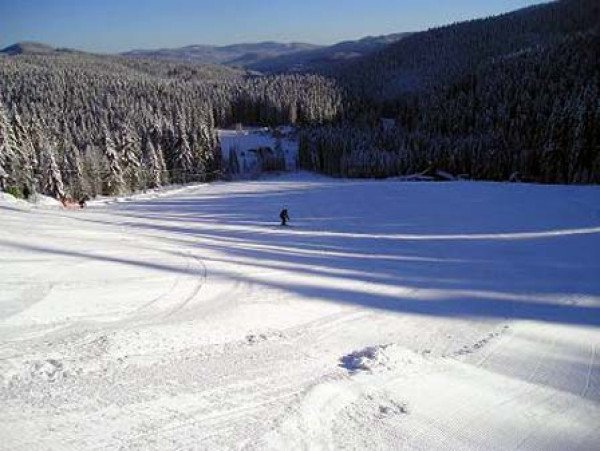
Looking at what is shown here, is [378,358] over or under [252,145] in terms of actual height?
under

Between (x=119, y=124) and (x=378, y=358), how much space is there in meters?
84.5

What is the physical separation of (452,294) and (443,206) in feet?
90.3

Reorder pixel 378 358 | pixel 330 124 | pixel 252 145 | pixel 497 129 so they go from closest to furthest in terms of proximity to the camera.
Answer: pixel 378 358 → pixel 497 129 → pixel 252 145 → pixel 330 124

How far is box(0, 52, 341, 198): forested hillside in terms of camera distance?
60031 millimetres

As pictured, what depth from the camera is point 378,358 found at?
10.4m

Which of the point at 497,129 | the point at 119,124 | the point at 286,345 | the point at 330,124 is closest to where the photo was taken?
the point at 286,345

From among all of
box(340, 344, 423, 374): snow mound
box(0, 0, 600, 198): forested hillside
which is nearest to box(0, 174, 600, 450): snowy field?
box(340, 344, 423, 374): snow mound

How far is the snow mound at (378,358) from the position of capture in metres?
10.1

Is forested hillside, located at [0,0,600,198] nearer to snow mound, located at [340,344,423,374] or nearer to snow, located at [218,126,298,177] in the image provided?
snow, located at [218,126,298,177]

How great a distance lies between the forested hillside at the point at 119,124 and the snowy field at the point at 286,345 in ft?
131

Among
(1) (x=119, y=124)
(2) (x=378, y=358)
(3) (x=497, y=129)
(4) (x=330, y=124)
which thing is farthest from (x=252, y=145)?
(2) (x=378, y=358)

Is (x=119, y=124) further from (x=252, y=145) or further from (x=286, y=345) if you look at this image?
(x=286, y=345)

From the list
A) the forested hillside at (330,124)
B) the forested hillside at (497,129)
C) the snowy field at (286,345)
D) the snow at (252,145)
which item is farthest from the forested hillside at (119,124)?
the snowy field at (286,345)

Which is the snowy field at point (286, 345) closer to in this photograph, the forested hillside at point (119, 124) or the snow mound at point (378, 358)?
the snow mound at point (378, 358)
